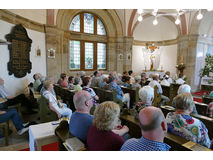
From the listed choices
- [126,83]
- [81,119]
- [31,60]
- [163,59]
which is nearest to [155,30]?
[163,59]

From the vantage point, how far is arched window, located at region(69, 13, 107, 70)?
10523mm

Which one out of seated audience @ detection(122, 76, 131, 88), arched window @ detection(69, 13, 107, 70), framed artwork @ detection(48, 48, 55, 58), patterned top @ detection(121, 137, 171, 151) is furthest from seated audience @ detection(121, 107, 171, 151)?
arched window @ detection(69, 13, 107, 70)

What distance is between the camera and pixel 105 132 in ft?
5.19

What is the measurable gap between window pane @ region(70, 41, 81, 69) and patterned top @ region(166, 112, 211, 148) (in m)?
9.32

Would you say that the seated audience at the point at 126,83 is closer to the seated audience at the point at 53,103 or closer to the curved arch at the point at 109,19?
the seated audience at the point at 53,103

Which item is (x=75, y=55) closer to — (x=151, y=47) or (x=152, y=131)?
(x=151, y=47)

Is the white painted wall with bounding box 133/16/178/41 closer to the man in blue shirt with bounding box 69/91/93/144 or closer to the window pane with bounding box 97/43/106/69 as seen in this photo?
the window pane with bounding box 97/43/106/69

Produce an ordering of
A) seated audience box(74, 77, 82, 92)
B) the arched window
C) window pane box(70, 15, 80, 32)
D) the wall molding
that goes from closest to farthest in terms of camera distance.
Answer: seated audience box(74, 77, 82, 92), window pane box(70, 15, 80, 32), the arched window, the wall molding

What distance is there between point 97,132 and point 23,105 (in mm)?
4641

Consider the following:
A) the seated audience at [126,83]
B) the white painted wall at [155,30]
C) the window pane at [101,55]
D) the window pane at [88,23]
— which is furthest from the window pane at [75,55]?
the white painted wall at [155,30]

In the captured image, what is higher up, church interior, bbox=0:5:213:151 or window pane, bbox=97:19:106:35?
window pane, bbox=97:19:106:35

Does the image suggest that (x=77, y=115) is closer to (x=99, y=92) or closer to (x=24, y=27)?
(x=99, y=92)

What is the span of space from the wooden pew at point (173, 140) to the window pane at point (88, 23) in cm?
953

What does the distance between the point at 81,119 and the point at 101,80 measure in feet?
14.8
